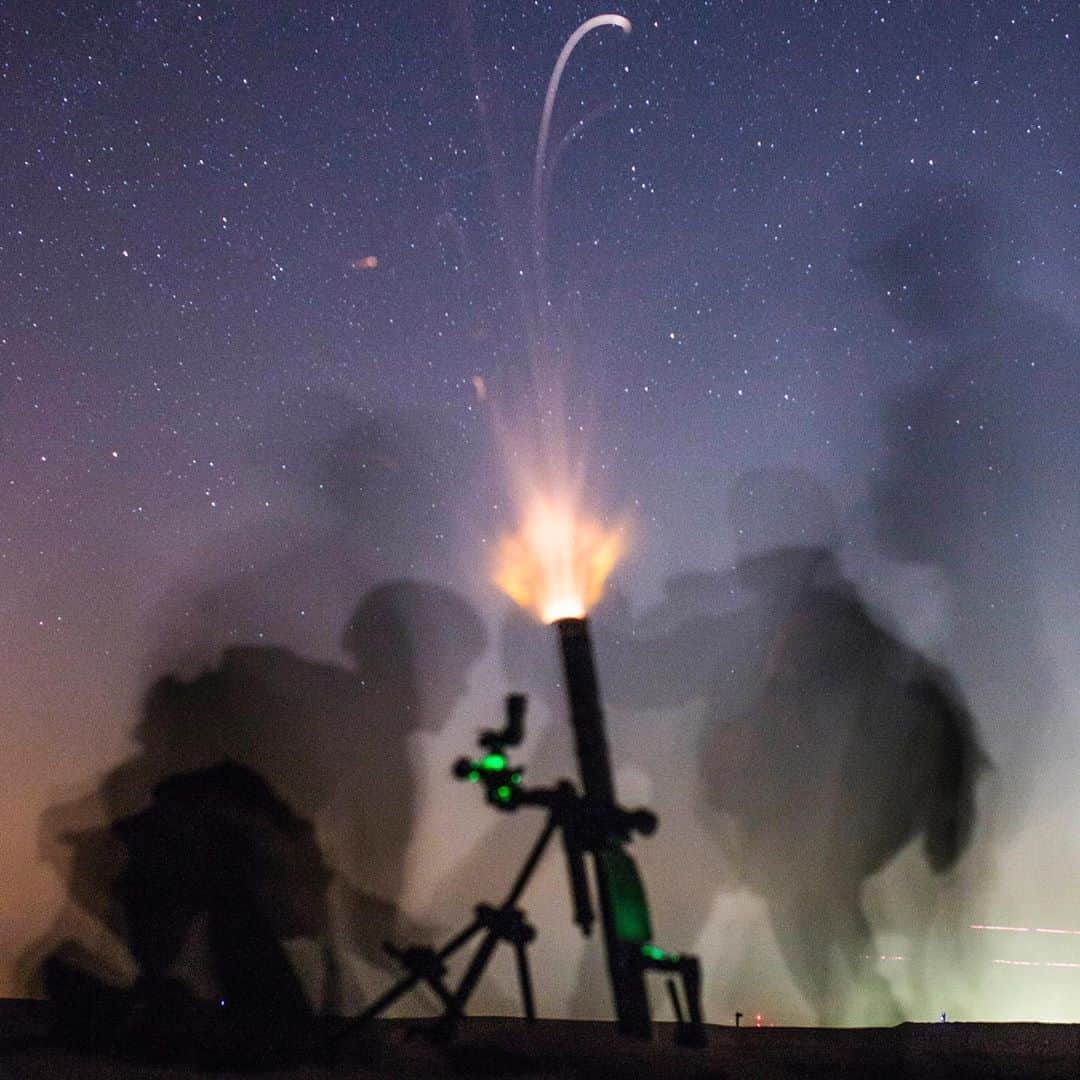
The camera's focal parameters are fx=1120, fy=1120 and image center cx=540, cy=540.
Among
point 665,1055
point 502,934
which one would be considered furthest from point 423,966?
point 665,1055

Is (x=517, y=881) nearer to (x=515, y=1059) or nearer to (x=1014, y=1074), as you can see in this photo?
(x=515, y=1059)

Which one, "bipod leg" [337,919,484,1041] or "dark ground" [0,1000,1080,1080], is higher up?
"bipod leg" [337,919,484,1041]

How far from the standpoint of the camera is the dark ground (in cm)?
1345

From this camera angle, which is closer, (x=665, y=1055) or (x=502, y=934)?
(x=502, y=934)

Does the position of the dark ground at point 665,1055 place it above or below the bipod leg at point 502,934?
below

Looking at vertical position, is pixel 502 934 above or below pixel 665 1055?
above

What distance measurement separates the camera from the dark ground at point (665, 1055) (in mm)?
13453

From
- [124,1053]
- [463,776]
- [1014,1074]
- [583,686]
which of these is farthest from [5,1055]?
[1014,1074]

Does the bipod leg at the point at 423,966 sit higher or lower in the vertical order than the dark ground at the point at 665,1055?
higher

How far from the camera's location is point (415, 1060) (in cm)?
1462

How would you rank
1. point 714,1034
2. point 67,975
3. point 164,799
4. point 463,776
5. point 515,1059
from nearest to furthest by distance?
point 463,776, point 515,1059, point 714,1034, point 67,975, point 164,799

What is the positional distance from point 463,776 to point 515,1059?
474cm

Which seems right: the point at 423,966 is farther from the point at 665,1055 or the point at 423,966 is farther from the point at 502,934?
the point at 665,1055

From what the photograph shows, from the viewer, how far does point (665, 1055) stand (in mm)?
14320
